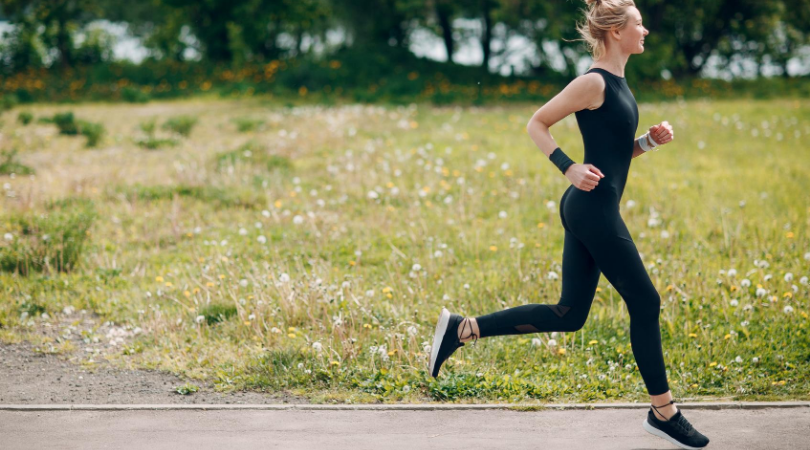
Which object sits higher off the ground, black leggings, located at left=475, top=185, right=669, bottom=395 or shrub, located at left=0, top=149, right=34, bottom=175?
black leggings, located at left=475, top=185, right=669, bottom=395

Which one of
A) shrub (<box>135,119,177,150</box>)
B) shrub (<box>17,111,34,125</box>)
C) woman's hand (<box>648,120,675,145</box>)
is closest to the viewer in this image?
woman's hand (<box>648,120,675,145</box>)

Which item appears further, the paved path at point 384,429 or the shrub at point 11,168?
the shrub at point 11,168

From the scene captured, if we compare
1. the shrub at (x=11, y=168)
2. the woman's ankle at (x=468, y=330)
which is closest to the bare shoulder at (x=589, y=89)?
the woman's ankle at (x=468, y=330)

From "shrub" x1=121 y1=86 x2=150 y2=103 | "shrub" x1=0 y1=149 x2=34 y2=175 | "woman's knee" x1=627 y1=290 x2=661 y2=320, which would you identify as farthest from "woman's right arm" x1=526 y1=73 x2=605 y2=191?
"shrub" x1=121 y1=86 x2=150 y2=103

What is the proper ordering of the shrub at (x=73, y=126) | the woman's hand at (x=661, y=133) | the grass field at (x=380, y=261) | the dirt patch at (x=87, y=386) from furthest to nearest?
1. the shrub at (x=73, y=126)
2. the grass field at (x=380, y=261)
3. the dirt patch at (x=87, y=386)
4. the woman's hand at (x=661, y=133)

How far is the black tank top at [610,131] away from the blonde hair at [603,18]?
0.50 feet

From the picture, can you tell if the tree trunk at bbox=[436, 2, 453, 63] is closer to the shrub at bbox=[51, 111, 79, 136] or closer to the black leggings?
the shrub at bbox=[51, 111, 79, 136]

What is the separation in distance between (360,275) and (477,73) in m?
16.8

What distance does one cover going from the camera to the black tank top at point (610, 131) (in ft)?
12.8

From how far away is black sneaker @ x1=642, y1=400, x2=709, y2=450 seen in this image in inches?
153

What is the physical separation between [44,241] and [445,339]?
172 inches

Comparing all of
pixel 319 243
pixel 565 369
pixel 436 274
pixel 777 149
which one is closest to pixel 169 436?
pixel 565 369

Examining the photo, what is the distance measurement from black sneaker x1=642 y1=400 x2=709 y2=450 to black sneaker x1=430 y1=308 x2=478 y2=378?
109cm

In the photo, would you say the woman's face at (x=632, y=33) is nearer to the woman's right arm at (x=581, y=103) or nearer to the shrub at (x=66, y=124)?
the woman's right arm at (x=581, y=103)
